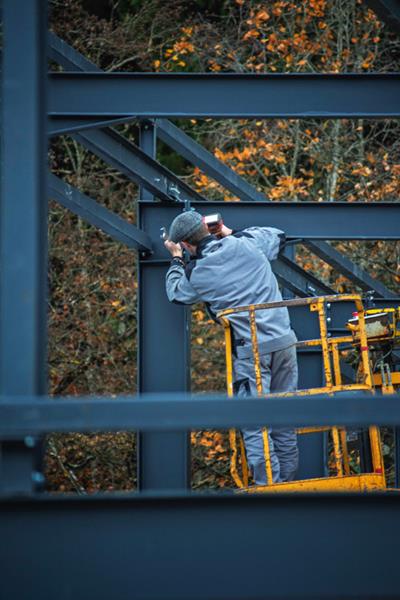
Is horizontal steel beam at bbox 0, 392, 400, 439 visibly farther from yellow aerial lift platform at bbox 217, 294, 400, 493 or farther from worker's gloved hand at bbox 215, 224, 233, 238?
worker's gloved hand at bbox 215, 224, 233, 238

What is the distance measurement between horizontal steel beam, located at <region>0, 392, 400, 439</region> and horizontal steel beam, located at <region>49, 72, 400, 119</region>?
3378 mm

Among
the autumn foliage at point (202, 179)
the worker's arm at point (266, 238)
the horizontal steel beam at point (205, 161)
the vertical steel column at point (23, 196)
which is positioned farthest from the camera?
the autumn foliage at point (202, 179)

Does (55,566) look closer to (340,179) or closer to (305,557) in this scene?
(305,557)

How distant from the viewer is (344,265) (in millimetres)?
9508

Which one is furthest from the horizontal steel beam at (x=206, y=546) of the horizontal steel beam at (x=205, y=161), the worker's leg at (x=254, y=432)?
the horizontal steel beam at (x=205, y=161)

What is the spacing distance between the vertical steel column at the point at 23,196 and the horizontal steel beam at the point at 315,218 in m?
4.31

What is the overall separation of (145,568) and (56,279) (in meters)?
13.9

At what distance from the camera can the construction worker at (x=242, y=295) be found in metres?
7.10

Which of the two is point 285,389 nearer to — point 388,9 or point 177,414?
point 388,9

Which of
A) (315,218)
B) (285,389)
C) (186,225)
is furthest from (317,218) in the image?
(285,389)

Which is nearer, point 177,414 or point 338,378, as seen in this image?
point 177,414

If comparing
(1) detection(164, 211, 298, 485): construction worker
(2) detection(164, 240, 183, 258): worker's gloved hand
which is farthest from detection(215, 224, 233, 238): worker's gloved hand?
(2) detection(164, 240, 183, 258): worker's gloved hand

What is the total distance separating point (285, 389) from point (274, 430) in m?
0.35

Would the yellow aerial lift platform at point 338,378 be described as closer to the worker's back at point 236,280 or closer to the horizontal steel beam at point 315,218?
the worker's back at point 236,280
